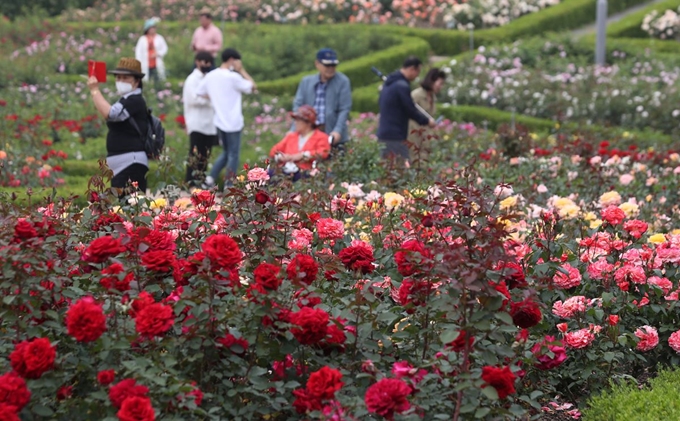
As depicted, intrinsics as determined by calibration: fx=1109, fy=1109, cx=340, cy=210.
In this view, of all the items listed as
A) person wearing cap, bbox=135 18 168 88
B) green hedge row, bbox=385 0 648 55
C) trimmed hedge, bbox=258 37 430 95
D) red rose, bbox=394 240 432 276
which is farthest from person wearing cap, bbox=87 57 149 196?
green hedge row, bbox=385 0 648 55

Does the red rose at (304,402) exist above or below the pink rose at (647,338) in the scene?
above

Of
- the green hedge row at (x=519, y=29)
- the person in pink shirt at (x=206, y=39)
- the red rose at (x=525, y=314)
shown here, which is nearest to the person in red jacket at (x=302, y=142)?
the red rose at (x=525, y=314)

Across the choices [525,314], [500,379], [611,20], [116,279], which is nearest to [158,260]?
[116,279]

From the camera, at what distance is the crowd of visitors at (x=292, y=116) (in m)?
6.24

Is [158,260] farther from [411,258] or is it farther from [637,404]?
[637,404]

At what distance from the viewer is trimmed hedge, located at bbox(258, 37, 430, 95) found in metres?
14.2

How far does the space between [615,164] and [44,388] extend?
5277 millimetres

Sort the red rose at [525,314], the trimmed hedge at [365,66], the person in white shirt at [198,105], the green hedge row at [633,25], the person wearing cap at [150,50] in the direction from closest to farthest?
the red rose at [525,314] → the person in white shirt at [198,105] → the person wearing cap at [150,50] → the trimmed hedge at [365,66] → the green hedge row at [633,25]

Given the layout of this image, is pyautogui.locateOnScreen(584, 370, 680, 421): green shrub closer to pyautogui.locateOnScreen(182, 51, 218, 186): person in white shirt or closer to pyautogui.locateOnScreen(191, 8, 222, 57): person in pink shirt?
pyautogui.locateOnScreen(182, 51, 218, 186): person in white shirt

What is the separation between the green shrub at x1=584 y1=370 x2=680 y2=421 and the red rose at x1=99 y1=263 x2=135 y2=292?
1.58m

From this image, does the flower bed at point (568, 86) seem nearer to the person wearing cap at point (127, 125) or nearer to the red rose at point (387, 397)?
the person wearing cap at point (127, 125)

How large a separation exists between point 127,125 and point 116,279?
10.6 feet

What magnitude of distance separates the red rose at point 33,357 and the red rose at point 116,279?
0.34 meters

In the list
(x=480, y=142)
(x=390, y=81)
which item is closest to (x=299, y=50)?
(x=480, y=142)
